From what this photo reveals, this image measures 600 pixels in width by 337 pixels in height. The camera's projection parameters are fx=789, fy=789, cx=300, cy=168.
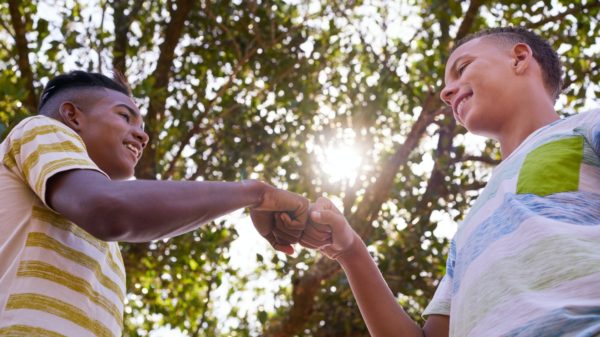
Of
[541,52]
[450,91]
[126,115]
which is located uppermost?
[541,52]

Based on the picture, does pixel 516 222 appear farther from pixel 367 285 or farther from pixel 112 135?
pixel 112 135

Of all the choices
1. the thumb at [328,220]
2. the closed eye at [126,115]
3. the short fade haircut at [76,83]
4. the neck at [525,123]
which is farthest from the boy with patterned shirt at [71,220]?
the neck at [525,123]

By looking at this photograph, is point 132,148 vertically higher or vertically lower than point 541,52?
lower

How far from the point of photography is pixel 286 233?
9.81 feet

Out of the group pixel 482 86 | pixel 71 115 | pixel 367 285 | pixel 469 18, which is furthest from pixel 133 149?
pixel 469 18

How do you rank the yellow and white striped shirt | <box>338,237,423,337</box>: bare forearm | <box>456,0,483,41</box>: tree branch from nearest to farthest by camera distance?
the yellow and white striped shirt → <box>338,237,423,337</box>: bare forearm → <box>456,0,483,41</box>: tree branch

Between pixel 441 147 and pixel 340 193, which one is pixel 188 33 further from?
pixel 441 147

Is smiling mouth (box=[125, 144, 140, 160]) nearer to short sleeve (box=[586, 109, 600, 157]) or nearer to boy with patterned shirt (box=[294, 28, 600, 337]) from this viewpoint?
boy with patterned shirt (box=[294, 28, 600, 337])

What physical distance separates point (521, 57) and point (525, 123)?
13.2 inches

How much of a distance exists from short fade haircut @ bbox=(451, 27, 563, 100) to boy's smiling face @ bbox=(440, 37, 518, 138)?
4.3 inches

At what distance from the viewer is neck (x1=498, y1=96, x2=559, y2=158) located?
8.60ft

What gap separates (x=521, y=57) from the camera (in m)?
2.85

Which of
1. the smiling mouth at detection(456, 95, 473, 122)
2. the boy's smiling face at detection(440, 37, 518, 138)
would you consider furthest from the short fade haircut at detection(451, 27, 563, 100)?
the smiling mouth at detection(456, 95, 473, 122)

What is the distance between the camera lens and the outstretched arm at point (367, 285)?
2689mm
